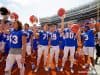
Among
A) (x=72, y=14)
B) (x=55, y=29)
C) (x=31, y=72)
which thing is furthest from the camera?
(x=72, y=14)

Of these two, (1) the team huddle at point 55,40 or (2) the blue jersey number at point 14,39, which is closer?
(2) the blue jersey number at point 14,39

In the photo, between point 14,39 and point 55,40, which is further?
point 55,40

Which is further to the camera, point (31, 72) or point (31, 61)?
point (31, 61)

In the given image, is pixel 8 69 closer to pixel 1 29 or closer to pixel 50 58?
pixel 1 29

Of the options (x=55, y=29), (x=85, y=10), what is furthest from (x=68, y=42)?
(x=85, y=10)

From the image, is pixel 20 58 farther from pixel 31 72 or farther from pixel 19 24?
pixel 31 72

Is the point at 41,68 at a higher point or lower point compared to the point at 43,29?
lower

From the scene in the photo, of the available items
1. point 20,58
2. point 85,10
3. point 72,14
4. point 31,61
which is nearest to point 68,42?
point 31,61

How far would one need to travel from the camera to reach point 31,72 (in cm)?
1320

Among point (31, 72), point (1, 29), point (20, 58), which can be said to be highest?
point (1, 29)

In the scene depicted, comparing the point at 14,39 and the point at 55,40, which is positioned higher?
the point at 14,39

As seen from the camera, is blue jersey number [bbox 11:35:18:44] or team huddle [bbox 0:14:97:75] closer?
blue jersey number [bbox 11:35:18:44]

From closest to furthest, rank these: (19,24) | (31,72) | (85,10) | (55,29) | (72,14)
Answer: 1. (19,24)
2. (31,72)
3. (55,29)
4. (85,10)
5. (72,14)

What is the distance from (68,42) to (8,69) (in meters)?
4.78
